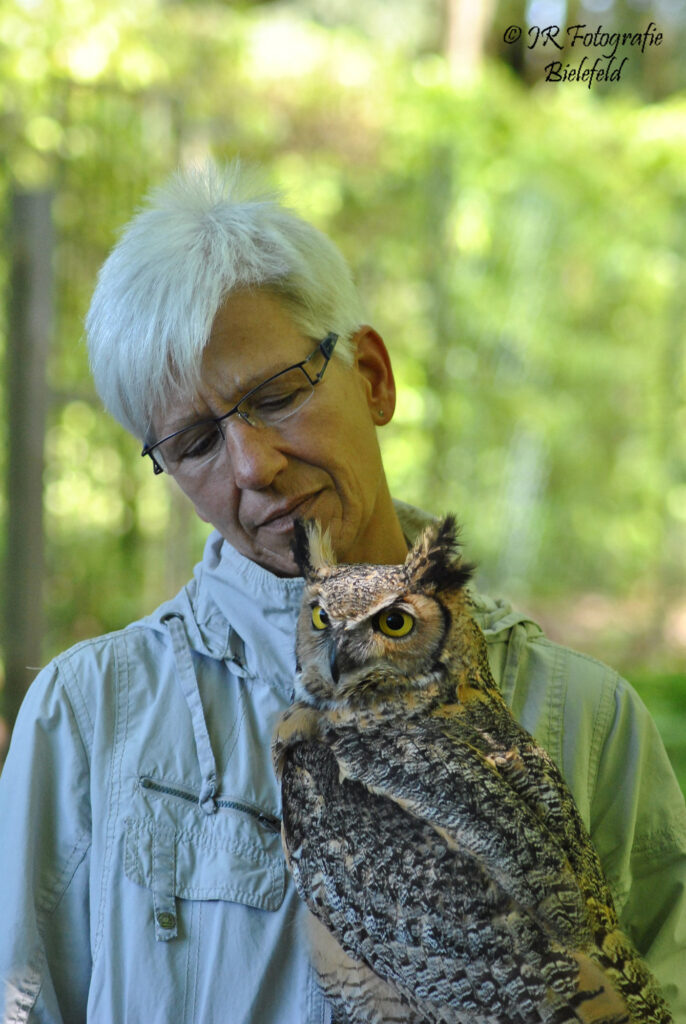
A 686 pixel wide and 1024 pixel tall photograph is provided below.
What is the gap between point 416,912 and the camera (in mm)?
1301

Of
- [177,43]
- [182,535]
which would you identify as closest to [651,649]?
[182,535]

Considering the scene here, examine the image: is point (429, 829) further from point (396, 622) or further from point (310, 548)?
point (310, 548)

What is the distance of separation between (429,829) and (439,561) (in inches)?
16.7

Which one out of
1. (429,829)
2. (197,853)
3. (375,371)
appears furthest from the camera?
(375,371)

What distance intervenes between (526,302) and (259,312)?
6629 mm

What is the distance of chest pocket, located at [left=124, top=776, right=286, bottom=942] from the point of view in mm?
1408

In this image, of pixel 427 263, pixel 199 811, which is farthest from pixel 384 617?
pixel 427 263

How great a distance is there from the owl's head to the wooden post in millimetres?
2089

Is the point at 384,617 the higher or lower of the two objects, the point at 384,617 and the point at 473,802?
the higher

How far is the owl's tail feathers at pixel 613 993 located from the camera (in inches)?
47.5

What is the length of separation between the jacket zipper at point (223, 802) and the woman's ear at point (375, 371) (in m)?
0.79

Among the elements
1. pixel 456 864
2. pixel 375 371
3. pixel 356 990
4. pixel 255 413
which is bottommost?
pixel 356 990

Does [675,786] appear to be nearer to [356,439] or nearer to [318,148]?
[356,439]

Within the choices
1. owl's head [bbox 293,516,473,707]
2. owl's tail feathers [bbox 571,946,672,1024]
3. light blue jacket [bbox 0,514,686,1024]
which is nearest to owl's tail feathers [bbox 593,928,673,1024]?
owl's tail feathers [bbox 571,946,672,1024]
